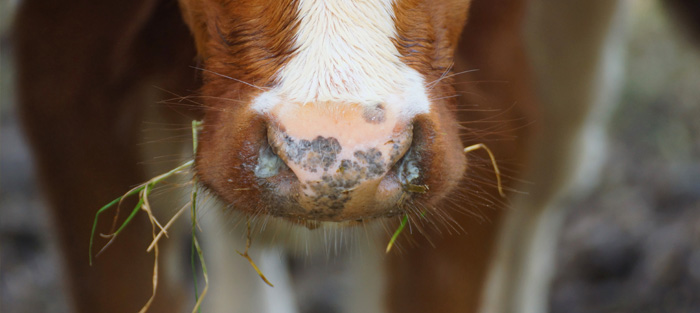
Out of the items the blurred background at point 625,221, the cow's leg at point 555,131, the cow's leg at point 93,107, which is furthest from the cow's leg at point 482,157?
the cow's leg at point 93,107

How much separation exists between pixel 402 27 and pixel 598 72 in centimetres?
168

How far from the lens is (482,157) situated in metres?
2.31

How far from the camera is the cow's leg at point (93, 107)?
231cm

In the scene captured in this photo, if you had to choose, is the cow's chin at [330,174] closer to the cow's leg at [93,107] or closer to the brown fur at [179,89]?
the brown fur at [179,89]

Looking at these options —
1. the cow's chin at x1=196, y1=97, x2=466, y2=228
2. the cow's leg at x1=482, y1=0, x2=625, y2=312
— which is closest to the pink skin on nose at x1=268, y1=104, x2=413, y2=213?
the cow's chin at x1=196, y1=97, x2=466, y2=228

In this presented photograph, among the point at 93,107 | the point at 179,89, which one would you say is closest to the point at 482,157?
the point at 179,89

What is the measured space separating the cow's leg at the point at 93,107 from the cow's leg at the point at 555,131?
126cm

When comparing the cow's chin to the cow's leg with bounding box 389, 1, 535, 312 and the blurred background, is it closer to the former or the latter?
the cow's leg with bounding box 389, 1, 535, 312

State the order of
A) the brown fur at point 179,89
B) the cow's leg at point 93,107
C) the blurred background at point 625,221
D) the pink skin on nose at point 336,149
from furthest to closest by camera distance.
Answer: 1. the blurred background at point 625,221
2. the cow's leg at point 93,107
3. the brown fur at point 179,89
4. the pink skin on nose at point 336,149

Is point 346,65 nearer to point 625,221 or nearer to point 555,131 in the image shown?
point 555,131

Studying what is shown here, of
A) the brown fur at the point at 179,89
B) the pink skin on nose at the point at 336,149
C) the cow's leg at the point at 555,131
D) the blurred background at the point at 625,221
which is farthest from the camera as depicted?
the blurred background at the point at 625,221

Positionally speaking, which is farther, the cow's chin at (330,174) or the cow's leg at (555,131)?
the cow's leg at (555,131)

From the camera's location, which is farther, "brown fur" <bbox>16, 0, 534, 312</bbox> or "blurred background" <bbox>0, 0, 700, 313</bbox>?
"blurred background" <bbox>0, 0, 700, 313</bbox>

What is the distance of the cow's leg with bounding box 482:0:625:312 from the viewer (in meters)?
2.81
